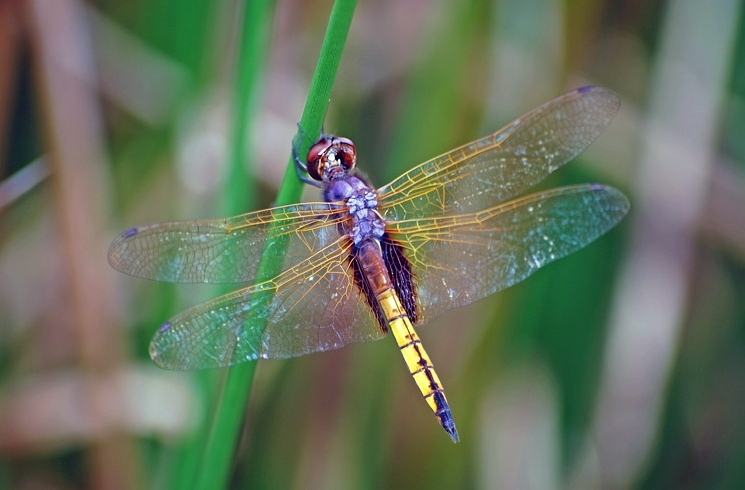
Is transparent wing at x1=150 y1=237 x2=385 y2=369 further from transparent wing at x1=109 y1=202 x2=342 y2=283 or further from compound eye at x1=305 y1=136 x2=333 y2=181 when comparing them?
compound eye at x1=305 y1=136 x2=333 y2=181

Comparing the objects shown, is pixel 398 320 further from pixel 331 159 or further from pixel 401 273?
pixel 331 159

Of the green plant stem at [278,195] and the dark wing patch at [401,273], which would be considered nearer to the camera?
the green plant stem at [278,195]

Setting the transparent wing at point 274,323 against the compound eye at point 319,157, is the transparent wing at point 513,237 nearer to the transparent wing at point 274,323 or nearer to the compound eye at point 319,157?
the transparent wing at point 274,323

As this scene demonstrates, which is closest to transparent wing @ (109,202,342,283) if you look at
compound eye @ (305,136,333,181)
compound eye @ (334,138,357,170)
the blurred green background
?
compound eye @ (305,136,333,181)

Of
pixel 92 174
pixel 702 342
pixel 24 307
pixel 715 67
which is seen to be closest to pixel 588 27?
pixel 715 67

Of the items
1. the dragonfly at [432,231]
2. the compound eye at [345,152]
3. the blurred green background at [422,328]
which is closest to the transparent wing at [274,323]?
the dragonfly at [432,231]

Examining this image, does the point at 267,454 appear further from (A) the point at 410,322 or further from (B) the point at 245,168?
(B) the point at 245,168

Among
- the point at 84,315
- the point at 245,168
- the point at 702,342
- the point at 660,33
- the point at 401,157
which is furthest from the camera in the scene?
the point at 702,342

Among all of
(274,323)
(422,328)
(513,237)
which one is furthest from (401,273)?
(422,328)
